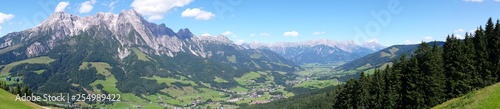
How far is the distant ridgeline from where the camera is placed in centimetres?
6962

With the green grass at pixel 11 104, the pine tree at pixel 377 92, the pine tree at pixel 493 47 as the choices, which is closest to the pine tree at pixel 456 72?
the pine tree at pixel 493 47

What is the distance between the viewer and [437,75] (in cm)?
7019

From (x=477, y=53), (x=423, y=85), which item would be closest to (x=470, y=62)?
(x=477, y=53)

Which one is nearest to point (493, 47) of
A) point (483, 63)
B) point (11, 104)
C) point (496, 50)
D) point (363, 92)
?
point (496, 50)

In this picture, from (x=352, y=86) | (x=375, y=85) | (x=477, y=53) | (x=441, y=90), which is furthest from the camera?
(x=352, y=86)

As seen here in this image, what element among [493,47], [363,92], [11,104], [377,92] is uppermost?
[493,47]

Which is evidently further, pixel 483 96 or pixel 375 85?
pixel 375 85

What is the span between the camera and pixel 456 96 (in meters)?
69.7

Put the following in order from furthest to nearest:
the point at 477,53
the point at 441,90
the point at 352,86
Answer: the point at 352,86 → the point at 477,53 → the point at 441,90

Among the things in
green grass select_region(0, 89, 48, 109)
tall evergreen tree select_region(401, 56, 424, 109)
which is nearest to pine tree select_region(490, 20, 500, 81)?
tall evergreen tree select_region(401, 56, 424, 109)

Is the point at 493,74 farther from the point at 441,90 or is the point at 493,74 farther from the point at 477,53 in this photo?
the point at 441,90

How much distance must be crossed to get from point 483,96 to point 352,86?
3698 centimetres

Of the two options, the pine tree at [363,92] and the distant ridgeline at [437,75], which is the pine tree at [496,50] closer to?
the distant ridgeline at [437,75]

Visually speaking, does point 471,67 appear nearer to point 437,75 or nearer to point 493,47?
point 437,75
